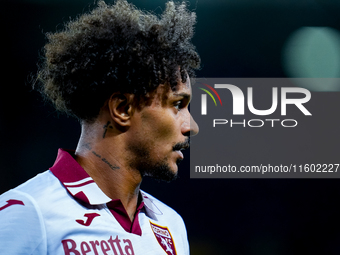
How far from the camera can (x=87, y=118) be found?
123 centimetres

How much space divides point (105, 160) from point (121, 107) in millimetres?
178

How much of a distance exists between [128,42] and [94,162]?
41 centimetres

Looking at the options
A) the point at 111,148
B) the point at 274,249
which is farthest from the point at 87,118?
the point at 274,249

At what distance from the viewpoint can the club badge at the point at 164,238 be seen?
1260 mm

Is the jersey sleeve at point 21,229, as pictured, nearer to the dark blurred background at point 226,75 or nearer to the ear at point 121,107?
the ear at point 121,107

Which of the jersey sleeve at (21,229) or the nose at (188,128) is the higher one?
the nose at (188,128)

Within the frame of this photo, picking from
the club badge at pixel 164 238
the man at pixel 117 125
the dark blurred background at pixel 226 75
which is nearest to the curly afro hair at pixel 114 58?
the man at pixel 117 125

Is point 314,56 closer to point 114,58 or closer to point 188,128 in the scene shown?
point 188,128

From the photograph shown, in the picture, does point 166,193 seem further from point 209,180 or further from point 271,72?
point 271,72

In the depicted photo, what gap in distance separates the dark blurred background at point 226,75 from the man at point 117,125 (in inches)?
66.7

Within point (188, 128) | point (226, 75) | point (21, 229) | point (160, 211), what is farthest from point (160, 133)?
point (226, 75)

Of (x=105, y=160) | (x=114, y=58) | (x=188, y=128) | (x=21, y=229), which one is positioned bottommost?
(x=21, y=229)

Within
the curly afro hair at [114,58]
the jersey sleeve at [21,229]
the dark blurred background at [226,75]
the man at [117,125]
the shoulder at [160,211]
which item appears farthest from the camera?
the dark blurred background at [226,75]

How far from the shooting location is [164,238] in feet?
4.26
